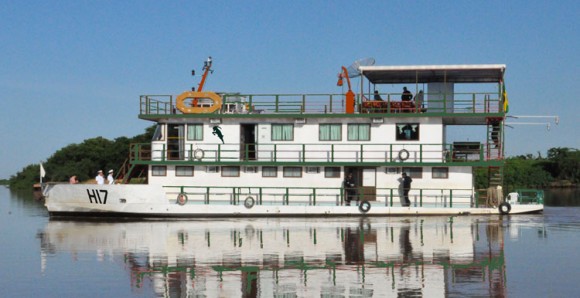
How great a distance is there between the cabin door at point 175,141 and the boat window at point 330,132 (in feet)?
19.4

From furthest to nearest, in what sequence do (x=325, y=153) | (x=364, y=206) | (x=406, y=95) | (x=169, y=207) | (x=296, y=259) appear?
(x=406, y=95)
(x=325, y=153)
(x=169, y=207)
(x=364, y=206)
(x=296, y=259)

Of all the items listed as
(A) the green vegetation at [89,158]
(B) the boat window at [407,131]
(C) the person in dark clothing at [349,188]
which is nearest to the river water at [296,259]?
(C) the person in dark clothing at [349,188]

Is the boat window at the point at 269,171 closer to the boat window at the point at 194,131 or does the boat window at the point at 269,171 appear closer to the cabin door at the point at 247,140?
the cabin door at the point at 247,140

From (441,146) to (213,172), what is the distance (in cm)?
951

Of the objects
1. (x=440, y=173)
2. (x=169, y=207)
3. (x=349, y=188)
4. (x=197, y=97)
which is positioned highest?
(x=197, y=97)

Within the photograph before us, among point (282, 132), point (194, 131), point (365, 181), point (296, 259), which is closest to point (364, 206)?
point (365, 181)

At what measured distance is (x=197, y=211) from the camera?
32.0 m

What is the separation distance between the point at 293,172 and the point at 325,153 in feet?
5.16

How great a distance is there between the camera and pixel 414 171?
32750 mm

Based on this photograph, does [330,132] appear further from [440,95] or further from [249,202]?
[440,95]

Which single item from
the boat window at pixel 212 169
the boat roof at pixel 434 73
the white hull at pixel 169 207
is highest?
the boat roof at pixel 434 73

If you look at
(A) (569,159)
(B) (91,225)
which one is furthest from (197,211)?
(A) (569,159)

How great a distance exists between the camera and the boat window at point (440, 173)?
107 ft

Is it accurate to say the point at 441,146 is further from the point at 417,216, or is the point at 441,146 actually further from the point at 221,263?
the point at 221,263
